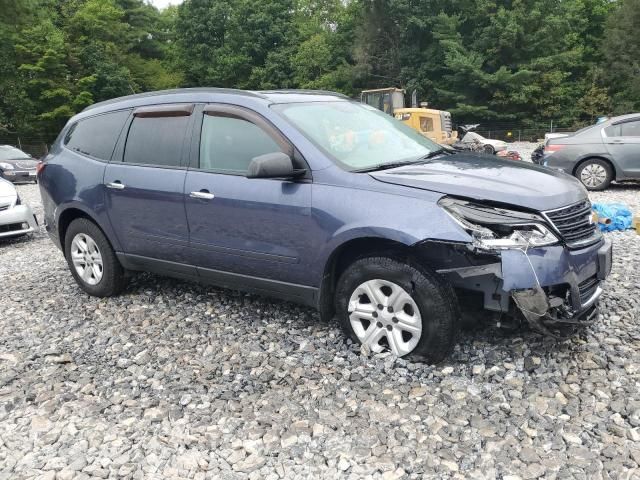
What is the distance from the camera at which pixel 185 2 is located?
51125 mm

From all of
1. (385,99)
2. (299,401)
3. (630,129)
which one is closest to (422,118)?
(385,99)

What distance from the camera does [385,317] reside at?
351 cm

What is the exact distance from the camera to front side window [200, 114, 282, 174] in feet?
12.9

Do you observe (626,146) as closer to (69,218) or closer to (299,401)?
(299,401)

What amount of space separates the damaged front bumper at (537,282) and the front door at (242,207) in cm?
109

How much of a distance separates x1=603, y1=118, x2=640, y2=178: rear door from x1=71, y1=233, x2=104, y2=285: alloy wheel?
9456mm

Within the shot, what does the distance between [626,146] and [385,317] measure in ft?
29.1

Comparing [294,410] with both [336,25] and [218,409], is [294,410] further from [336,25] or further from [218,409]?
[336,25]

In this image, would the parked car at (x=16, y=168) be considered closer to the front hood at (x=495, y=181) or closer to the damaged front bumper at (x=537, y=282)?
the front hood at (x=495, y=181)

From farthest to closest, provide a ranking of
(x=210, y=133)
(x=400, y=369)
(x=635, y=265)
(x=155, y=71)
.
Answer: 1. (x=155, y=71)
2. (x=635, y=265)
3. (x=210, y=133)
4. (x=400, y=369)

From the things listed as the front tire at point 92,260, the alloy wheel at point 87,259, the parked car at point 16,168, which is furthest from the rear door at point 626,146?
the parked car at point 16,168

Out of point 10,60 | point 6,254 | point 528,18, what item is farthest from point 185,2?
point 6,254

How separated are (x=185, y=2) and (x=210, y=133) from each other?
53.1 m

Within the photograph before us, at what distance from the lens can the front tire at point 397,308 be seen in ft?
10.8
